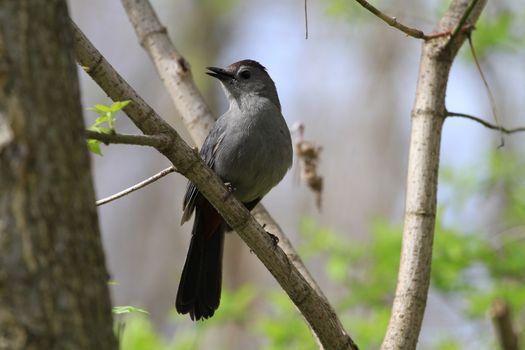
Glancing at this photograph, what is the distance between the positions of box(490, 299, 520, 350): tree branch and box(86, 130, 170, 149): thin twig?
239cm

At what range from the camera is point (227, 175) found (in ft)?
13.1

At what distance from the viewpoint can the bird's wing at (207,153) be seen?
3.84 metres

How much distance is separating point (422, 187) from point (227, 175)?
122cm

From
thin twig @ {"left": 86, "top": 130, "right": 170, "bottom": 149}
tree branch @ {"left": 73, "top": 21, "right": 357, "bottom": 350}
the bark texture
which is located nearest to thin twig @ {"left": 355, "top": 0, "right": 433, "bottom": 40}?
tree branch @ {"left": 73, "top": 21, "right": 357, "bottom": 350}

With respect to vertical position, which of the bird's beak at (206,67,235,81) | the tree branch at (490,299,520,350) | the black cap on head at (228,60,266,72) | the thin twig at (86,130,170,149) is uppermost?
the black cap on head at (228,60,266,72)

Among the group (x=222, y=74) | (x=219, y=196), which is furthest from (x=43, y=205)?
(x=222, y=74)

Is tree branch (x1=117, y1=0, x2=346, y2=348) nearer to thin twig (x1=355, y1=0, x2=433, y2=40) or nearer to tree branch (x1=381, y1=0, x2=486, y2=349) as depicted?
tree branch (x1=381, y1=0, x2=486, y2=349)

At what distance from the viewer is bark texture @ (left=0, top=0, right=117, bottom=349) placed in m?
1.39

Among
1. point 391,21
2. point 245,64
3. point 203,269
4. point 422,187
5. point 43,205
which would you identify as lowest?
point 43,205

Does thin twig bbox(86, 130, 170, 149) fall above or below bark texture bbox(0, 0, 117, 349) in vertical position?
above

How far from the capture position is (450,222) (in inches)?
217

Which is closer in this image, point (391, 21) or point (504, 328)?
point (391, 21)

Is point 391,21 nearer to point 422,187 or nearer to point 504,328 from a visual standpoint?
point 422,187

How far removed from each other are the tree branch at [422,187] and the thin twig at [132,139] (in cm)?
121
